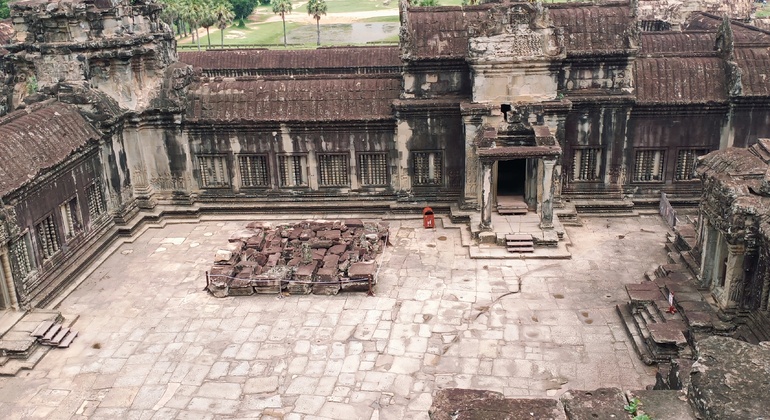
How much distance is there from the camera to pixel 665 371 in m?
14.5

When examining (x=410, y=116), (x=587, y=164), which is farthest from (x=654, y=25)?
(x=410, y=116)

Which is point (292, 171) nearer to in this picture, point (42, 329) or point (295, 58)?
point (42, 329)

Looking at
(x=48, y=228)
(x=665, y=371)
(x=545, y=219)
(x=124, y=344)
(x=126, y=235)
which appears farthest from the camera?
(x=126, y=235)

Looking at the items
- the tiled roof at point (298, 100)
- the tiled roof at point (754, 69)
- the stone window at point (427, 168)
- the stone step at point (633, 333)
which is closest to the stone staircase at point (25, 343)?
the tiled roof at point (298, 100)

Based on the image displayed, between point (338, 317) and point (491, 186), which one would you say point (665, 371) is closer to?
point (338, 317)

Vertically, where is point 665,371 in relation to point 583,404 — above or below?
below

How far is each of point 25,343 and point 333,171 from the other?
1169 centimetres

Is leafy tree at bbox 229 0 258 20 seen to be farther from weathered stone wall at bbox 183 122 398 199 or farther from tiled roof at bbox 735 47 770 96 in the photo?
tiled roof at bbox 735 47 770 96

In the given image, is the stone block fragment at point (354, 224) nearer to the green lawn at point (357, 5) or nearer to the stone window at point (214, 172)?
the stone window at point (214, 172)

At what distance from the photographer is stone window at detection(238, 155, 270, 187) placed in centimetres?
2541

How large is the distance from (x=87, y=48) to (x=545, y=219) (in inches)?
642

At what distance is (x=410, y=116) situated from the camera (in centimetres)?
2417

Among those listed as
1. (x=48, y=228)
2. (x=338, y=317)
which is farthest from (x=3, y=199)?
(x=338, y=317)

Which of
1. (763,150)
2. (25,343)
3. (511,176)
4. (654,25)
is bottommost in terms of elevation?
(25,343)
